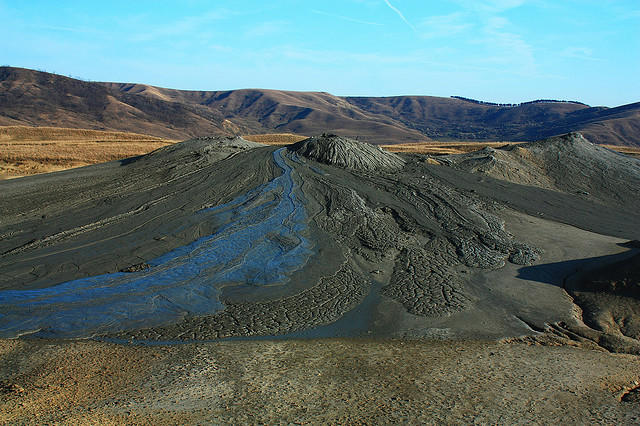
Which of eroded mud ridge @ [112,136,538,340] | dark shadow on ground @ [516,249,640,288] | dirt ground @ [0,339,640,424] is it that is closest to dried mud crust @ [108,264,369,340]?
eroded mud ridge @ [112,136,538,340]

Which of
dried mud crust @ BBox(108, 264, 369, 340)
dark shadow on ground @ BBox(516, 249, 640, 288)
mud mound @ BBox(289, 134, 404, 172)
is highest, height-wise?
mud mound @ BBox(289, 134, 404, 172)

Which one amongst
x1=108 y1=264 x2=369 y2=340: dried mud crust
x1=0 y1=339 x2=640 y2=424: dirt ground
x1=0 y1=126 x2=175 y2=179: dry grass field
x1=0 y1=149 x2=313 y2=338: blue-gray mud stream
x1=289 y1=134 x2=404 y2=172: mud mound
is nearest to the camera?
x1=0 y1=339 x2=640 y2=424: dirt ground

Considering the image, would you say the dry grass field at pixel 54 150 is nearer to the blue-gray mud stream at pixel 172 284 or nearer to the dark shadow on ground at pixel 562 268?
the blue-gray mud stream at pixel 172 284

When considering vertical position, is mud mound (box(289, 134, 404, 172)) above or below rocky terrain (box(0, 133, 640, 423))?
above

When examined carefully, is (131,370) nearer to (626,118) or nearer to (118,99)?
(118,99)

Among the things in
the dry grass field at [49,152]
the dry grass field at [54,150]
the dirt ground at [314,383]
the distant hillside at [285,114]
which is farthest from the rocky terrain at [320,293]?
the distant hillside at [285,114]

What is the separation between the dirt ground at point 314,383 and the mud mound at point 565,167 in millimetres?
15957

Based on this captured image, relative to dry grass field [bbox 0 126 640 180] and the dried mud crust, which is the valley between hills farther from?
dry grass field [bbox 0 126 640 180]

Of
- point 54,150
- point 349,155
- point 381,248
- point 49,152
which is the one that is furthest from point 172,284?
point 54,150

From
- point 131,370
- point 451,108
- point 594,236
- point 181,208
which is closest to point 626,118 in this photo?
point 451,108

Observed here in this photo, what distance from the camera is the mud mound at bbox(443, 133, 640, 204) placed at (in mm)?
21016

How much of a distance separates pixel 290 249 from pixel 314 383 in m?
6.77

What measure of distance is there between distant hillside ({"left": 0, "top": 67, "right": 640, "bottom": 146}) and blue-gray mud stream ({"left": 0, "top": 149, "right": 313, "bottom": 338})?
7672cm

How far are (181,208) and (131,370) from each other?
10.3 metres
